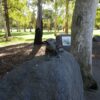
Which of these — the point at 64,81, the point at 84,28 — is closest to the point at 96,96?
the point at 84,28

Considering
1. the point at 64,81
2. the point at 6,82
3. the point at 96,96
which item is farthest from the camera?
the point at 96,96

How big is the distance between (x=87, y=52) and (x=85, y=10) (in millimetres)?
1285

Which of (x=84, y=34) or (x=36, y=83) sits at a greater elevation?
(x=84, y=34)

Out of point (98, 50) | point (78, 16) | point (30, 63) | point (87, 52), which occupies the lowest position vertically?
point (98, 50)

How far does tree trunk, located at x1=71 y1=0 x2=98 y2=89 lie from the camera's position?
26.5 ft

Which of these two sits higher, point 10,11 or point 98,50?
point 10,11

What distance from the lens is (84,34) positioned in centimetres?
829

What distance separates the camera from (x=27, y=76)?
3.36 m

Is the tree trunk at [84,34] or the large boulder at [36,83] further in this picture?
the tree trunk at [84,34]

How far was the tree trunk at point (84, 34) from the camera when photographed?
808 centimetres

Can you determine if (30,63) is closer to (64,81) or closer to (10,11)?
(64,81)

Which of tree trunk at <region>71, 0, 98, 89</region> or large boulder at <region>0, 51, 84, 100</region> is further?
tree trunk at <region>71, 0, 98, 89</region>

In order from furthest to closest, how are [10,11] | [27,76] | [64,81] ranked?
[10,11] < [64,81] < [27,76]

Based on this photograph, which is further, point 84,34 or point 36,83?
point 84,34
